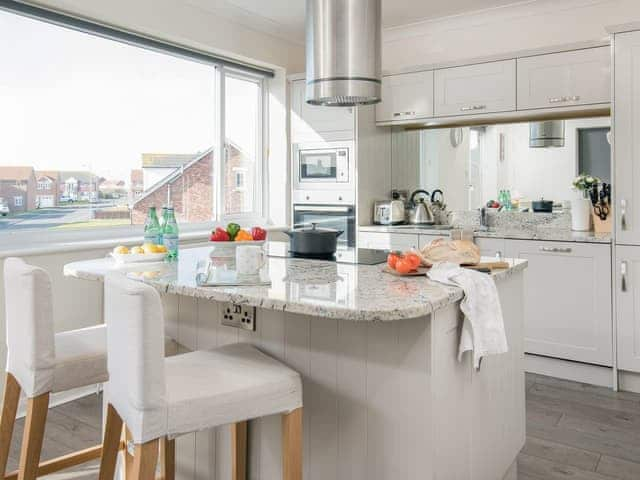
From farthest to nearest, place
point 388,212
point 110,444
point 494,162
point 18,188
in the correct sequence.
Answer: point 388,212 < point 494,162 < point 18,188 < point 110,444

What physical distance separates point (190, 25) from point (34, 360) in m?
2.96

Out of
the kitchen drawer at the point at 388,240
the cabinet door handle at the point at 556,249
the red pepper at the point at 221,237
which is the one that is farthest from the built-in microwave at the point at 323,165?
the red pepper at the point at 221,237

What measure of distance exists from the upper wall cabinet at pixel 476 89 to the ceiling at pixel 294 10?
1.58 ft

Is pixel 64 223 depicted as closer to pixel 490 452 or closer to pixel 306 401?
pixel 306 401

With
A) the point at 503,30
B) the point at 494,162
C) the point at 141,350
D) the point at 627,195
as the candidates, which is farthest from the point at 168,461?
the point at 503,30

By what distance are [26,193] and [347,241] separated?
2.45 metres

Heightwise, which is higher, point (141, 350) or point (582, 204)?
point (582, 204)

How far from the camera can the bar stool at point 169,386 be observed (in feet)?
4.78

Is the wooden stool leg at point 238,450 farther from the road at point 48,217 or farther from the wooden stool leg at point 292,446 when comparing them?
the road at point 48,217

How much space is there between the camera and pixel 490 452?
2080mm

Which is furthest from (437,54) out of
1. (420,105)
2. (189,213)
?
(189,213)

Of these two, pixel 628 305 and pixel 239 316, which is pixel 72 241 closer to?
pixel 239 316

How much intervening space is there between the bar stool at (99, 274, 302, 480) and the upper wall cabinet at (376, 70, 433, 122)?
3128 millimetres

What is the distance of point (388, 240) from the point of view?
448cm
